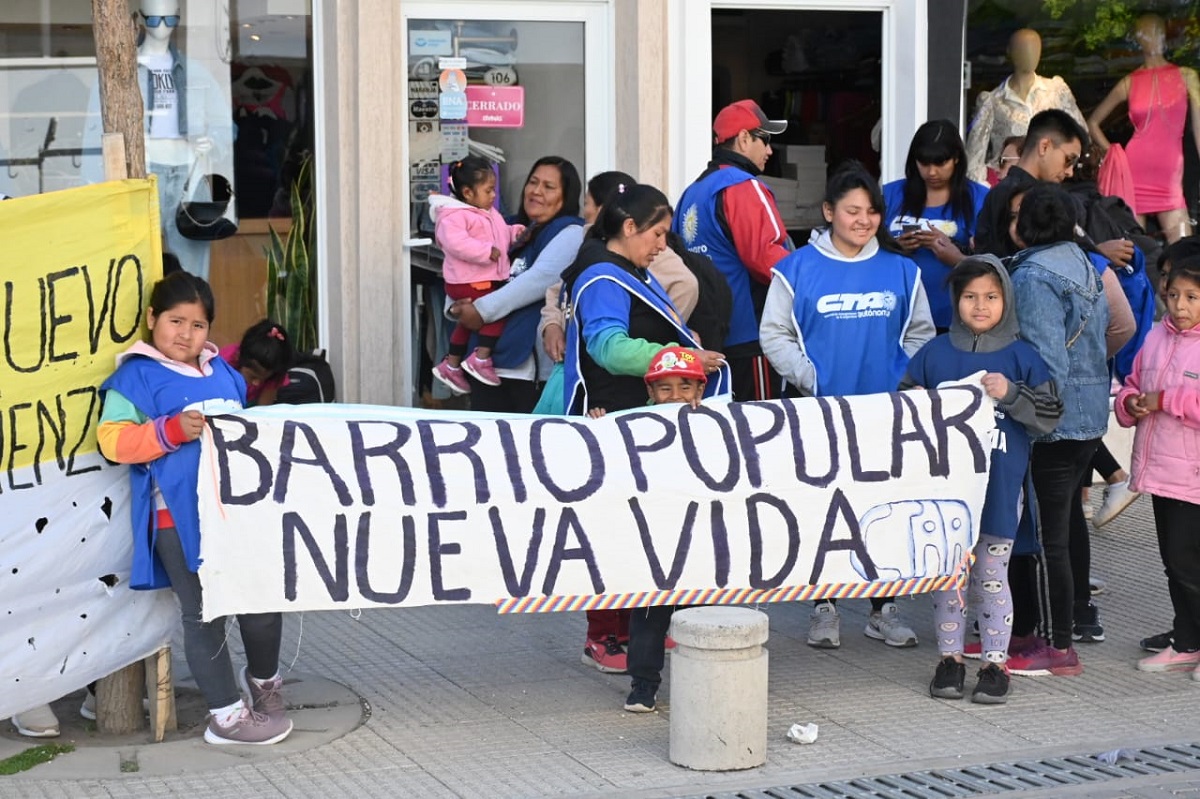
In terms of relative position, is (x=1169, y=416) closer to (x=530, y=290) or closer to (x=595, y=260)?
(x=595, y=260)

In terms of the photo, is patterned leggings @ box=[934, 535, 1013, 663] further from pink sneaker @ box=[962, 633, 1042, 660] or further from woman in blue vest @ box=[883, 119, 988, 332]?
woman in blue vest @ box=[883, 119, 988, 332]

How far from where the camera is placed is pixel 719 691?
5656 millimetres

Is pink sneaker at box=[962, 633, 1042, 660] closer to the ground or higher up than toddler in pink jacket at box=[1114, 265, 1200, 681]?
closer to the ground

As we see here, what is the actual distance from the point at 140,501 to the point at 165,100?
3946 mm

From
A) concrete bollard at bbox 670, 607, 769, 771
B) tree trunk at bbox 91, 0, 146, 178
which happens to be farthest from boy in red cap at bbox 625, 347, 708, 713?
tree trunk at bbox 91, 0, 146, 178

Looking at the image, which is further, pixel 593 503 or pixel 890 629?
pixel 890 629

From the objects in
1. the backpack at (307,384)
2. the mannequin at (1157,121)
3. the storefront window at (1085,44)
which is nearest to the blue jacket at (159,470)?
the backpack at (307,384)

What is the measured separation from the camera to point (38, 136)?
29.9ft

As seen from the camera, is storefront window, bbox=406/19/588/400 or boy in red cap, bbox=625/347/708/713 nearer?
boy in red cap, bbox=625/347/708/713

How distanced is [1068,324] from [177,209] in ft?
15.9

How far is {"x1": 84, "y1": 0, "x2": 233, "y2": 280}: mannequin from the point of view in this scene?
9.23 meters

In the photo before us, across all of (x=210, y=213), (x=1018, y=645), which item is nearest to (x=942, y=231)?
(x=1018, y=645)

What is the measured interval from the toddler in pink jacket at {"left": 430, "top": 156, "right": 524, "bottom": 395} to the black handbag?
134cm

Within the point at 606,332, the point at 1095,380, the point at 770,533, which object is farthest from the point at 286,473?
the point at 1095,380
